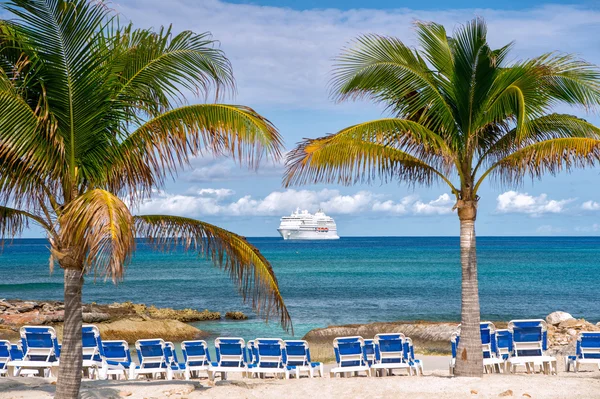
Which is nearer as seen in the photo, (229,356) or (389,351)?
(229,356)

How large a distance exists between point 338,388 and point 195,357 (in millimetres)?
2917

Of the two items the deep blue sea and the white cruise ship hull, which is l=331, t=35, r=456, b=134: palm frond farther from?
the white cruise ship hull

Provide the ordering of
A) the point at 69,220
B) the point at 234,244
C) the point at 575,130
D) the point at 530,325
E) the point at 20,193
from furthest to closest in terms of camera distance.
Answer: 1. the point at 530,325
2. the point at 575,130
3. the point at 234,244
4. the point at 20,193
5. the point at 69,220

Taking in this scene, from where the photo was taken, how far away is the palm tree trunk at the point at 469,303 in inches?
387

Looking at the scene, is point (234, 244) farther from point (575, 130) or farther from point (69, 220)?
point (575, 130)

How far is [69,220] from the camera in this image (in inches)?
242

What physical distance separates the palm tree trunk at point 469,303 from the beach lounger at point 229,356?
3480mm

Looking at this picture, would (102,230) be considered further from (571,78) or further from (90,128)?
(571,78)

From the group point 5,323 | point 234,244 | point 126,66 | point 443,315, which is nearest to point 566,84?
point 234,244

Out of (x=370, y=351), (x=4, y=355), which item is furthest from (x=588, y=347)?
(x=4, y=355)

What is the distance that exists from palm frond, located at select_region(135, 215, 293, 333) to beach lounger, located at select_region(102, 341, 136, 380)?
14.8ft

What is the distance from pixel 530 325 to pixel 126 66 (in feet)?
27.1

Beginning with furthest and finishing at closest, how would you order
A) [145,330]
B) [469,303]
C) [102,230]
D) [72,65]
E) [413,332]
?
[145,330] → [413,332] → [469,303] → [72,65] → [102,230]

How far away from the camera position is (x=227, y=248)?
7438 mm
